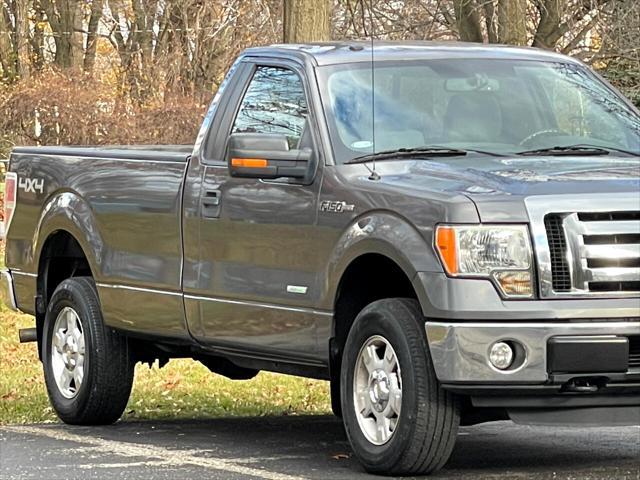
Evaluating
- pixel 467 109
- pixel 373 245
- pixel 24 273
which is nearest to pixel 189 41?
pixel 24 273

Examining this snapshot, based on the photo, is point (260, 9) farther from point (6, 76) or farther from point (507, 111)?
point (507, 111)

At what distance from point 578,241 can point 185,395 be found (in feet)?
17.6

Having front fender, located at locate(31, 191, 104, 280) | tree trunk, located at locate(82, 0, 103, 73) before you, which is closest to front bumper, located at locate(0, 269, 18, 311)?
front fender, located at locate(31, 191, 104, 280)

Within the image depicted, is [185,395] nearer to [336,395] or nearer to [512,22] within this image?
[336,395]

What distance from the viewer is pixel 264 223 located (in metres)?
8.56

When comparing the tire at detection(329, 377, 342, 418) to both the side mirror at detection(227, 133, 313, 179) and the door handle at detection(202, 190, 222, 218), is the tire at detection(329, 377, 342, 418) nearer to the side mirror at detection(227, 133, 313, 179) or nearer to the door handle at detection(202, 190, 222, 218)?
the side mirror at detection(227, 133, 313, 179)

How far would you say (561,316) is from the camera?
7.15 m

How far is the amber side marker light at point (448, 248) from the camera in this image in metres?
7.25

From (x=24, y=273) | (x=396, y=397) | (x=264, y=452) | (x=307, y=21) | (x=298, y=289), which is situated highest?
(x=307, y=21)

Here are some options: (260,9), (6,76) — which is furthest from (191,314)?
(6,76)

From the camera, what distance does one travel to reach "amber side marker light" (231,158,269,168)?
823 centimetres

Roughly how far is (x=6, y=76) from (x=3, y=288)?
26369 mm

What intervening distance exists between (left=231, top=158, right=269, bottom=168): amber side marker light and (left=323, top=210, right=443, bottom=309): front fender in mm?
559

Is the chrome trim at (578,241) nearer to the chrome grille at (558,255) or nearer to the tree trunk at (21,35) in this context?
the chrome grille at (558,255)
